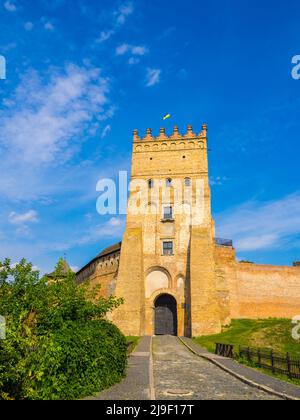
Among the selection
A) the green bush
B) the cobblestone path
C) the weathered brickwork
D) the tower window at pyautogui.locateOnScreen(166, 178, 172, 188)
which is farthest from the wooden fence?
the tower window at pyautogui.locateOnScreen(166, 178, 172, 188)

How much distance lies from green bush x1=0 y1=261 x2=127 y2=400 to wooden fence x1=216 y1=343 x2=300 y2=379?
214 inches

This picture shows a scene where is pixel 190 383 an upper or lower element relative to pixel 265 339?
lower

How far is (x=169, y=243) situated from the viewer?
3288cm

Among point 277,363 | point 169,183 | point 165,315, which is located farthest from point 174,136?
point 277,363

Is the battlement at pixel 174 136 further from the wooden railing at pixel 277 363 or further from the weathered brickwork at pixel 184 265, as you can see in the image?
the wooden railing at pixel 277 363

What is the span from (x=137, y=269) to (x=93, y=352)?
21.2 m

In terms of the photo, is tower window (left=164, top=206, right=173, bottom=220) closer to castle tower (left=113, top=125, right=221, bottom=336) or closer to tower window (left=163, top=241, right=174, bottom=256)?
castle tower (left=113, top=125, right=221, bottom=336)

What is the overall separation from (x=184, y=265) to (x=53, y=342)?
23.9 m

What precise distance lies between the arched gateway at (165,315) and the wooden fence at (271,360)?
12257mm

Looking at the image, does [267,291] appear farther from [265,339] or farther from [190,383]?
[190,383]

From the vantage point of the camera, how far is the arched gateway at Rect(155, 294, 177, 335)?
31.1 metres

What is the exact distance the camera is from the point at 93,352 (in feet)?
32.0
